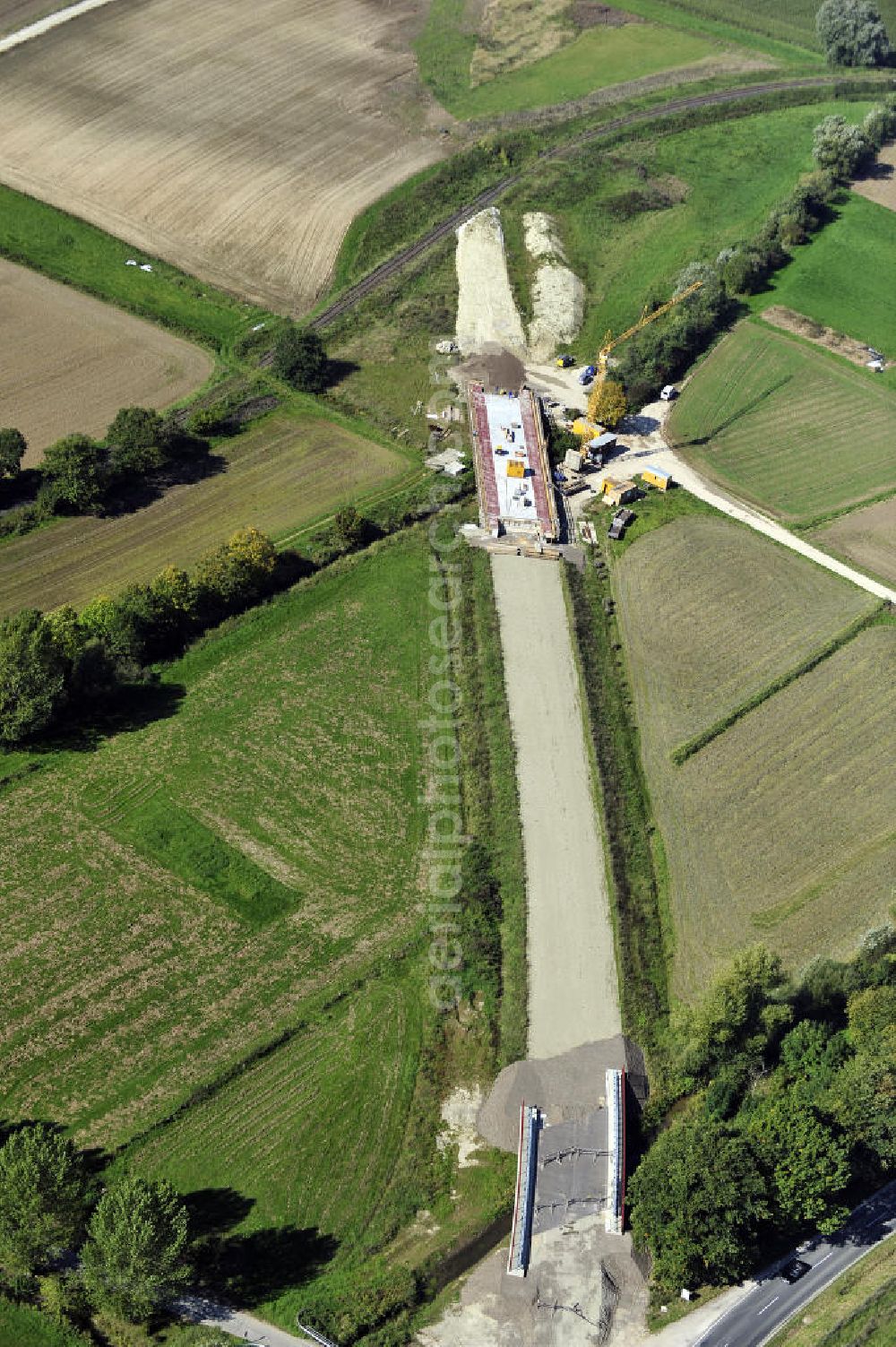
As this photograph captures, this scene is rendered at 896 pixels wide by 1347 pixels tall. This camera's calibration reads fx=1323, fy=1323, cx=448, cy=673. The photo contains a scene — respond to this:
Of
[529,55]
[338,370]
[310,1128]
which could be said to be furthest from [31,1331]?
[529,55]

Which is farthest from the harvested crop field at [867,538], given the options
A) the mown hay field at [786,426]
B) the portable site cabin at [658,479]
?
the portable site cabin at [658,479]

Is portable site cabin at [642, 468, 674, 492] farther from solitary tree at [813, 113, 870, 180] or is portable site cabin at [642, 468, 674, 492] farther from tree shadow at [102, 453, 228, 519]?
solitary tree at [813, 113, 870, 180]

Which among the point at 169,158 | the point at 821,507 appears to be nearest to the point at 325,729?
the point at 821,507

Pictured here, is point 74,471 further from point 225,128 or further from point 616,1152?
point 225,128

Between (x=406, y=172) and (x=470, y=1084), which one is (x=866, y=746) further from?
(x=406, y=172)

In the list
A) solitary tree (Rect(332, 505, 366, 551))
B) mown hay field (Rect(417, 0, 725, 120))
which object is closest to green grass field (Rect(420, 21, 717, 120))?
mown hay field (Rect(417, 0, 725, 120))

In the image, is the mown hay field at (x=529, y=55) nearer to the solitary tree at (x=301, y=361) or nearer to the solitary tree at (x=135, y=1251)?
the solitary tree at (x=301, y=361)
